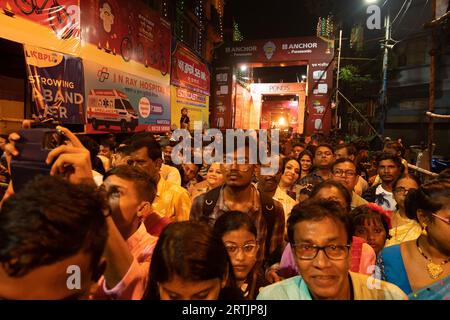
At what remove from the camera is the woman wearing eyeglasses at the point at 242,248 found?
2.13m

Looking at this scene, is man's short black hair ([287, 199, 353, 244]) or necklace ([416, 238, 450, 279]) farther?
necklace ([416, 238, 450, 279])

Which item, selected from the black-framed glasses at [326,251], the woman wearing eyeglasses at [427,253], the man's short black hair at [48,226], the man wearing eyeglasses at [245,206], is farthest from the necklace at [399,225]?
the man's short black hair at [48,226]

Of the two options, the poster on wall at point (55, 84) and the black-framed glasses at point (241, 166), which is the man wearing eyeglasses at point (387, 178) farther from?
the poster on wall at point (55, 84)

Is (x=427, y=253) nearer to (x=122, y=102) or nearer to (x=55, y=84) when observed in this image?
(x=55, y=84)

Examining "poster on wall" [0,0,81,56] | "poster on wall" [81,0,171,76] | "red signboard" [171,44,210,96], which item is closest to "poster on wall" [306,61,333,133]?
"red signboard" [171,44,210,96]

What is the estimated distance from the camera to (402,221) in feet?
11.0

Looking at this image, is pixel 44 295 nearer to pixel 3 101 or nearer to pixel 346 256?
pixel 346 256

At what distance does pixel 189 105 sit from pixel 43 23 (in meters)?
8.20

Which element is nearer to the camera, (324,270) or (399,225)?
(324,270)

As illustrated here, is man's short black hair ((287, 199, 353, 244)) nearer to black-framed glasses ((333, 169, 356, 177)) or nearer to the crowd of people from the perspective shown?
the crowd of people

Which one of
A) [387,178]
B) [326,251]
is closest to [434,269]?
[326,251]

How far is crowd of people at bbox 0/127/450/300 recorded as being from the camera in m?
1.06

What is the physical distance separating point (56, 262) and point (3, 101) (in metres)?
7.39

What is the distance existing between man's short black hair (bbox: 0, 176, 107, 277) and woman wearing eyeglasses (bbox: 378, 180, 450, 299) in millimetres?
1826
